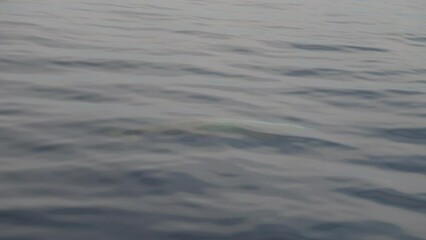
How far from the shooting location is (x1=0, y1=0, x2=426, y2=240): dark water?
12.4 ft

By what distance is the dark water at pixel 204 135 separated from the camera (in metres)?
3.77

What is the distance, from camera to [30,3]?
12.5m

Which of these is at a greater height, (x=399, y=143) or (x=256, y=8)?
(x=256, y=8)

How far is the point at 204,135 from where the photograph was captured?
17.2 ft

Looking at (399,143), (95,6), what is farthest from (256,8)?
(399,143)

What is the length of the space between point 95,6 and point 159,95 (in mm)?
6412

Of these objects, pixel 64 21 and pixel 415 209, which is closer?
pixel 415 209

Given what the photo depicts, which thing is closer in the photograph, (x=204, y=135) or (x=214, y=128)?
(x=204, y=135)

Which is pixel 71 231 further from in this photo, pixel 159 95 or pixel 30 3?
pixel 30 3

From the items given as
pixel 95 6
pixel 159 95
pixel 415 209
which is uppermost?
pixel 95 6

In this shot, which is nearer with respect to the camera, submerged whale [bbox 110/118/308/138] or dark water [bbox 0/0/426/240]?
dark water [bbox 0/0/426/240]

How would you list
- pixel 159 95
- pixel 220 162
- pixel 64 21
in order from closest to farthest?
pixel 220 162 → pixel 159 95 → pixel 64 21

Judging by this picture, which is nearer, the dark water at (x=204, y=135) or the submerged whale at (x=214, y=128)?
the dark water at (x=204, y=135)

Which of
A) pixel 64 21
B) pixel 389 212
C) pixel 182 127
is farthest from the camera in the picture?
pixel 64 21
